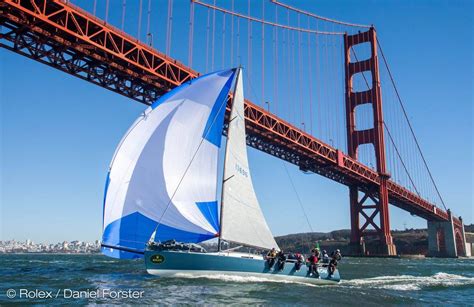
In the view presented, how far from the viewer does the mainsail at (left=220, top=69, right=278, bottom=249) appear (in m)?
15.2

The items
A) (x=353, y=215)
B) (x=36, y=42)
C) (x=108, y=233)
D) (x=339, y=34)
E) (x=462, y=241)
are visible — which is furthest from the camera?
(x=462, y=241)

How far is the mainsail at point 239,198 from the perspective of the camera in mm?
15188

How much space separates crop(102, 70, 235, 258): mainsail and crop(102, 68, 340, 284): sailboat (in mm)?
30

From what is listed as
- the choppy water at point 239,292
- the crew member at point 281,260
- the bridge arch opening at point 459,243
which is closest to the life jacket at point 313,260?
the choppy water at point 239,292

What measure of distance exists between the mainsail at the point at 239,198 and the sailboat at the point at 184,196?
0.11 ft

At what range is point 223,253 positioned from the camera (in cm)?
1502

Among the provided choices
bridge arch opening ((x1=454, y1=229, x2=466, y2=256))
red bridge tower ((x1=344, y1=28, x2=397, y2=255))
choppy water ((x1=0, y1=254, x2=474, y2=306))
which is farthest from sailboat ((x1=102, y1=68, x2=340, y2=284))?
bridge arch opening ((x1=454, y1=229, x2=466, y2=256))

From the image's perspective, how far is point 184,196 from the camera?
1488 cm

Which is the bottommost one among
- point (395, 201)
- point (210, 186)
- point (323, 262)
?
point (323, 262)

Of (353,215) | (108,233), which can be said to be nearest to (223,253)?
(108,233)

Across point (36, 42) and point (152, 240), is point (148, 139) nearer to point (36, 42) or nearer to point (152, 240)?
point (152, 240)

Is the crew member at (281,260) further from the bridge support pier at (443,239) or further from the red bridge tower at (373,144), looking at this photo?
the bridge support pier at (443,239)

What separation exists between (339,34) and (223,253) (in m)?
48.4

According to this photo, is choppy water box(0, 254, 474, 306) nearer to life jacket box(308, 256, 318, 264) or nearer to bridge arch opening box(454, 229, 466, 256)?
life jacket box(308, 256, 318, 264)
